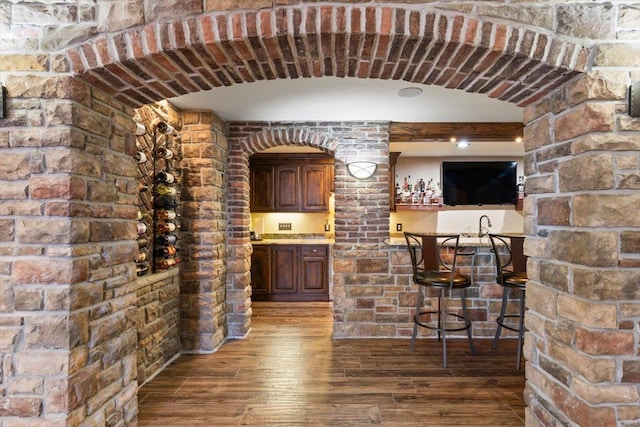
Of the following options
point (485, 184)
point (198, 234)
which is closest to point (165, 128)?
point (198, 234)

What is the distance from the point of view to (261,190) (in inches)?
211

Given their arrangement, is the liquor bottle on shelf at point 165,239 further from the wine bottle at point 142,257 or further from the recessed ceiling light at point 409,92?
the recessed ceiling light at point 409,92

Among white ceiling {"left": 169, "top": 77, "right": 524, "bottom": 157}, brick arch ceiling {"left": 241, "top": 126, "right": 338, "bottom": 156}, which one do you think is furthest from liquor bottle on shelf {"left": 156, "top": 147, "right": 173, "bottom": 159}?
brick arch ceiling {"left": 241, "top": 126, "right": 338, "bottom": 156}

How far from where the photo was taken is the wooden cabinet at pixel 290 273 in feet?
16.5

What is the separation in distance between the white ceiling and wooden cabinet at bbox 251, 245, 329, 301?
84.2 inches

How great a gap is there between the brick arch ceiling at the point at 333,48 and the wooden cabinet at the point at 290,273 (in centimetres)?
360

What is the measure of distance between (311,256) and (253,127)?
2166mm

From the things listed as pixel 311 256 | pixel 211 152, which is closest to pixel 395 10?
pixel 211 152

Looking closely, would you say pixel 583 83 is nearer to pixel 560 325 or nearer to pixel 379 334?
pixel 560 325

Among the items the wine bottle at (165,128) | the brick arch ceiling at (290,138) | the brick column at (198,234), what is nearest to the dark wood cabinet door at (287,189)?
the brick arch ceiling at (290,138)

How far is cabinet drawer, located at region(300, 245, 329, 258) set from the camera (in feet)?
16.5

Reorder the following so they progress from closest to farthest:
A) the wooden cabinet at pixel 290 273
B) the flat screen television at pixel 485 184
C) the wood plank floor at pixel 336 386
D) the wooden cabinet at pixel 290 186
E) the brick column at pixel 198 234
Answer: the wood plank floor at pixel 336 386 → the brick column at pixel 198 234 → the wooden cabinet at pixel 290 273 → the wooden cabinet at pixel 290 186 → the flat screen television at pixel 485 184

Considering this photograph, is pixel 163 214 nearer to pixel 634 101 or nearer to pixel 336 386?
pixel 336 386

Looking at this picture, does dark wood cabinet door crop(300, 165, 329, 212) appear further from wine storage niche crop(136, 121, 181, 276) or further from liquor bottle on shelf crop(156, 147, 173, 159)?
liquor bottle on shelf crop(156, 147, 173, 159)
